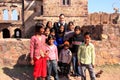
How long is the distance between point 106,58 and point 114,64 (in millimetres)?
338

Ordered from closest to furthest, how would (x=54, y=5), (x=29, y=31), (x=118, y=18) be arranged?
(x=54, y=5), (x=118, y=18), (x=29, y=31)

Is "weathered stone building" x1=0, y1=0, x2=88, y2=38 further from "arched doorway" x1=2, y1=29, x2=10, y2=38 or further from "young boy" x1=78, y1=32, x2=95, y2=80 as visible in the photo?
"young boy" x1=78, y1=32, x2=95, y2=80

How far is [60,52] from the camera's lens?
893 centimetres

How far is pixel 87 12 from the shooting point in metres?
24.8

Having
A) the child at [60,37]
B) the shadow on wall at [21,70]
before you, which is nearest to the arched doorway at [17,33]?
the shadow on wall at [21,70]

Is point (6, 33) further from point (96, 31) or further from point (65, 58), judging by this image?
point (65, 58)

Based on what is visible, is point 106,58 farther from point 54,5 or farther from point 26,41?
point 54,5

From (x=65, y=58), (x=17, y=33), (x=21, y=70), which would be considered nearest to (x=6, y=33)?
(x=17, y=33)

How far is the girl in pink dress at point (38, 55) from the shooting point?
8.30 meters

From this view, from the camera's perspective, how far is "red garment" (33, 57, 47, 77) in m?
8.30

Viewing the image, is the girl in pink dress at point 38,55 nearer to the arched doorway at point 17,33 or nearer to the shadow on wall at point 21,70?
the shadow on wall at point 21,70

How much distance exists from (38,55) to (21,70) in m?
1.33

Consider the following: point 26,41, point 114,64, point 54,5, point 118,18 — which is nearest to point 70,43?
point 26,41

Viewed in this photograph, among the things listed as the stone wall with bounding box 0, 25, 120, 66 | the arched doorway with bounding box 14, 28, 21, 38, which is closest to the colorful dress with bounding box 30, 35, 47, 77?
the stone wall with bounding box 0, 25, 120, 66
